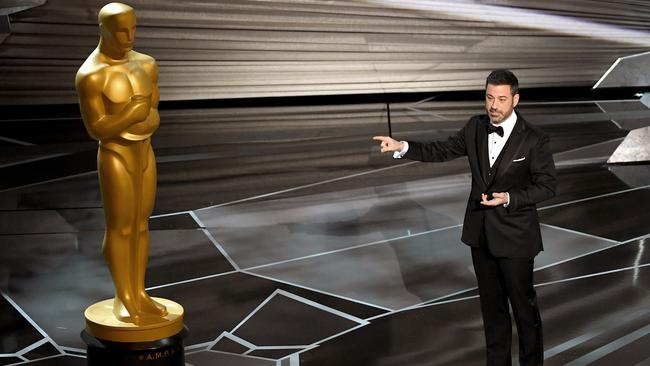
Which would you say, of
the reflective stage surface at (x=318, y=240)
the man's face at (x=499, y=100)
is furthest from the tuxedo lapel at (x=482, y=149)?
the reflective stage surface at (x=318, y=240)

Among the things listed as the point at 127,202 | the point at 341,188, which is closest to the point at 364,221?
the point at 341,188

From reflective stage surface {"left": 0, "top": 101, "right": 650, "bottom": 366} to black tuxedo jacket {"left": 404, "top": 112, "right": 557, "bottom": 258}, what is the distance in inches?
24.2

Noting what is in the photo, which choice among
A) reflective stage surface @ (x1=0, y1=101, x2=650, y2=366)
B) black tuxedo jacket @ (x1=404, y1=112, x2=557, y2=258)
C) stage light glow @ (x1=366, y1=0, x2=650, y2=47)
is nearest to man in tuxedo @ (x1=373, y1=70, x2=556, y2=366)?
black tuxedo jacket @ (x1=404, y1=112, x2=557, y2=258)

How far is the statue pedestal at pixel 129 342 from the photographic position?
256cm

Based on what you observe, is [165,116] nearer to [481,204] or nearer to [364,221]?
[364,221]

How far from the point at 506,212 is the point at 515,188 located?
9 centimetres

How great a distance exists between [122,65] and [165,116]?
3.56 m

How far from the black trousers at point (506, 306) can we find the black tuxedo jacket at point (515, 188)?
5cm

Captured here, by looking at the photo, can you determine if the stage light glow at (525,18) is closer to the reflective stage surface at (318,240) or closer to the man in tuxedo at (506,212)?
the reflective stage surface at (318,240)

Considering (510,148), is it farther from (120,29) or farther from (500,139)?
(120,29)

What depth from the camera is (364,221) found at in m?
5.41

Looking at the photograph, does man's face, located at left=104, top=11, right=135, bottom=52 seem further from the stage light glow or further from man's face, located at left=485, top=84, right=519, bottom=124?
the stage light glow

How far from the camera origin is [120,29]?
8.18 feet

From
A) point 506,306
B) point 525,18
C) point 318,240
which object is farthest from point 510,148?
point 525,18
